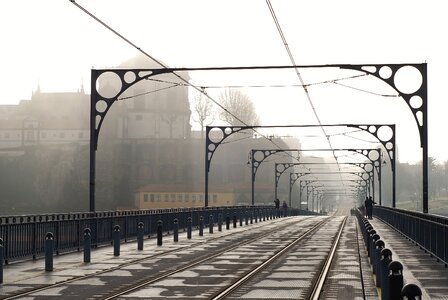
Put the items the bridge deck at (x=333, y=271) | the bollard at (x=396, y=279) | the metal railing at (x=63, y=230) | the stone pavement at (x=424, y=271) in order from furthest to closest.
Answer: the metal railing at (x=63, y=230)
the bridge deck at (x=333, y=271)
the stone pavement at (x=424, y=271)
the bollard at (x=396, y=279)

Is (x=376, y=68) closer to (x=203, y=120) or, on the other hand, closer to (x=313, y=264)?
(x=313, y=264)

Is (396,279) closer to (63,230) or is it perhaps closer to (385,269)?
(385,269)

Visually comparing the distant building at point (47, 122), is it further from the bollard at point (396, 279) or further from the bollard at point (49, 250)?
the bollard at point (396, 279)

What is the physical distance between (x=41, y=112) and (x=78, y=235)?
165057 mm

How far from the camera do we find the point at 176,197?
141500mm

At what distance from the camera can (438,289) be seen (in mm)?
15094

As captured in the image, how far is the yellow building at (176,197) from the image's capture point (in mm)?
140250

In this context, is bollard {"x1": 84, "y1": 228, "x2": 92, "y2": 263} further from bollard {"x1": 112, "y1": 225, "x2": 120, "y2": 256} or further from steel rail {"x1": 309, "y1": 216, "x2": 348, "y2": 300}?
steel rail {"x1": 309, "y1": 216, "x2": 348, "y2": 300}

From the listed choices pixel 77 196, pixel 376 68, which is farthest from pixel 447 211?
pixel 376 68

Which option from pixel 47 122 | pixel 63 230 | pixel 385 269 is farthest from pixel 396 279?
pixel 47 122

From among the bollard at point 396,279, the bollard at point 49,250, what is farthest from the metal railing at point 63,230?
the bollard at point 396,279

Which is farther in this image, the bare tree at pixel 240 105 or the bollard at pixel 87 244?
the bare tree at pixel 240 105

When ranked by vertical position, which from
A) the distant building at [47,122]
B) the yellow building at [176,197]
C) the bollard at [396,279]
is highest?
the distant building at [47,122]

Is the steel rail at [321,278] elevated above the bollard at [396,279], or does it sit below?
below
